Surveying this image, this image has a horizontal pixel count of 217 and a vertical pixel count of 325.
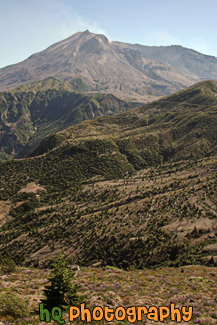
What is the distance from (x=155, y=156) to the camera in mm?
170250

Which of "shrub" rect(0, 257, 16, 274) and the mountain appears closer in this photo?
"shrub" rect(0, 257, 16, 274)

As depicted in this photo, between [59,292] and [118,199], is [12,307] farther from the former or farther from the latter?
[118,199]

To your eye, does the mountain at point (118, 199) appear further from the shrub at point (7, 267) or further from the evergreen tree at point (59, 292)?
the evergreen tree at point (59, 292)

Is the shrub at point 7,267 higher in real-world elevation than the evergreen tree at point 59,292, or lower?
lower

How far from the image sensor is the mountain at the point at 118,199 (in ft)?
208

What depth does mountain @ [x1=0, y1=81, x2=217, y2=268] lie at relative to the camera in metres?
63.4

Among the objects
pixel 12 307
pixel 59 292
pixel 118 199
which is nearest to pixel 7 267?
pixel 12 307

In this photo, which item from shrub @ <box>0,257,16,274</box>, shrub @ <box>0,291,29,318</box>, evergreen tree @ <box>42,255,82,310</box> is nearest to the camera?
shrub @ <box>0,291,29,318</box>

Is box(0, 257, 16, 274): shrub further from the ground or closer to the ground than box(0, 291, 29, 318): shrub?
closer to the ground

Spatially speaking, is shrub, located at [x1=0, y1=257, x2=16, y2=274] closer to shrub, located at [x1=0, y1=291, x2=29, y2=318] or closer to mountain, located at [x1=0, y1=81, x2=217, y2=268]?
shrub, located at [x1=0, y1=291, x2=29, y2=318]

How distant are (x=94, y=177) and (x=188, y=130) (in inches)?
3488

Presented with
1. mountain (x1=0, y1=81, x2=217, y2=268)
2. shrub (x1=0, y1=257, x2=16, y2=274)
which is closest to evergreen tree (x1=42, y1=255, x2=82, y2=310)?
shrub (x1=0, y1=257, x2=16, y2=274)

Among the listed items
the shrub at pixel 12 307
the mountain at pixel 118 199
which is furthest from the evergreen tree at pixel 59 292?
the mountain at pixel 118 199

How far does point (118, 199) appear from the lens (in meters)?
104
